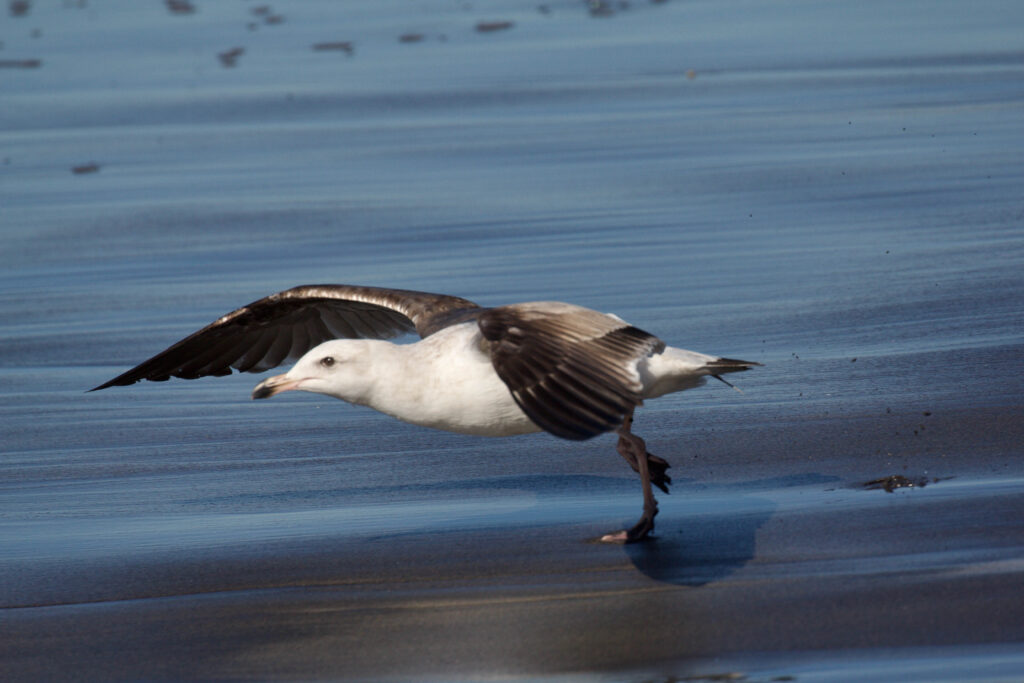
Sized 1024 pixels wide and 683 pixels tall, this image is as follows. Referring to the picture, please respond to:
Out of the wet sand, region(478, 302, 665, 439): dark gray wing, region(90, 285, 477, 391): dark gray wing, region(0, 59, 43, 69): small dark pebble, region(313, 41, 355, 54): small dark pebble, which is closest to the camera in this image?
the wet sand

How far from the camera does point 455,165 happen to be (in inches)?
563

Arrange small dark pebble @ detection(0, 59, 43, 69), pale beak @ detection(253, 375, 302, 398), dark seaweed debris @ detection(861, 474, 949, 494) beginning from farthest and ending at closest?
1. small dark pebble @ detection(0, 59, 43, 69)
2. dark seaweed debris @ detection(861, 474, 949, 494)
3. pale beak @ detection(253, 375, 302, 398)

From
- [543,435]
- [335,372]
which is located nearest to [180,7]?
[543,435]

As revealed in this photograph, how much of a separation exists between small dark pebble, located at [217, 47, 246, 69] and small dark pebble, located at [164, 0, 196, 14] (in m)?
4.89

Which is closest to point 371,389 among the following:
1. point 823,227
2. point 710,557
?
point 710,557

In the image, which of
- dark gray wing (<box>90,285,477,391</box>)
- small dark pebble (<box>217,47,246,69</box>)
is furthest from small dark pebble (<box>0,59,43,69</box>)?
dark gray wing (<box>90,285,477,391</box>)

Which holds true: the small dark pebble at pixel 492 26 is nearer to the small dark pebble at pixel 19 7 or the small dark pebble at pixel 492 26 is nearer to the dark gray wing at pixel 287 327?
the small dark pebble at pixel 19 7

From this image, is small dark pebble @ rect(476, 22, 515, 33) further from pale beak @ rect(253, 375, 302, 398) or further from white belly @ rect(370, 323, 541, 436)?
pale beak @ rect(253, 375, 302, 398)

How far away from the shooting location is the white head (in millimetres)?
6266

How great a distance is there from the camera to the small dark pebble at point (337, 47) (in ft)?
72.2

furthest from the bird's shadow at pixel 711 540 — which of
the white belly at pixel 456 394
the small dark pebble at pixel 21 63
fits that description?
the small dark pebble at pixel 21 63

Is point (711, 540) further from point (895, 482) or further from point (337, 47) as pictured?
point (337, 47)

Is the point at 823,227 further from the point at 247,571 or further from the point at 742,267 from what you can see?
the point at 247,571

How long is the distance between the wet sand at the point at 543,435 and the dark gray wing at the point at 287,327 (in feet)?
1.25
